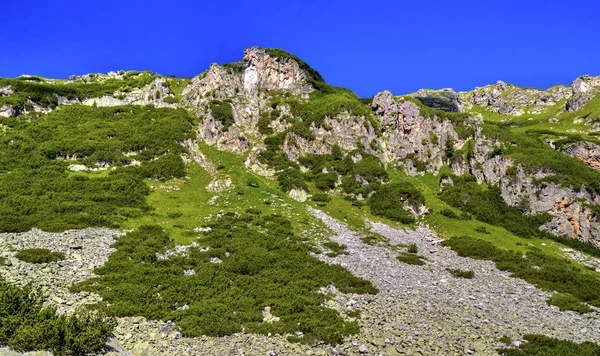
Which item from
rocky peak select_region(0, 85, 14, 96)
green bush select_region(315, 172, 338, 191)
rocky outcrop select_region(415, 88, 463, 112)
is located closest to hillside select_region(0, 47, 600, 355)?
green bush select_region(315, 172, 338, 191)

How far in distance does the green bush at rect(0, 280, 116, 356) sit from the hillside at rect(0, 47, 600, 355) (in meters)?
0.11

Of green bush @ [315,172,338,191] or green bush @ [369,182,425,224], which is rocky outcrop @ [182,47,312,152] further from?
green bush @ [369,182,425,224]

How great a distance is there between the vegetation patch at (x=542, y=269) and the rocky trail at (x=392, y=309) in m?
1.58

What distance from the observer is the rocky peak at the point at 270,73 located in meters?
93.7

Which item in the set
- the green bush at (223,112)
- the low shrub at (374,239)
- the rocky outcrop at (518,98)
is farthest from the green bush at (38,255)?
the rocky outcrop at (518,98)

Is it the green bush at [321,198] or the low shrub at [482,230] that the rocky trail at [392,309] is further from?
the green bush at [321,198]

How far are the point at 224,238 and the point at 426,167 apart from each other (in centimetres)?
5002

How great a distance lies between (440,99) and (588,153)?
99.3 metres

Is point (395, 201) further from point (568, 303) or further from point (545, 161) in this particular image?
point (568, 303)

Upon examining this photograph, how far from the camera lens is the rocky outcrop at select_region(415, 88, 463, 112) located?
160 m

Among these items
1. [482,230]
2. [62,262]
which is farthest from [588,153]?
[62,262]

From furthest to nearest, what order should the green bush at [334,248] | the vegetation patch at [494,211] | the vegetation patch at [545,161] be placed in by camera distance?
1. the vegetation patch at [545,161]
2. the vegetation patch at [494,211]
3. the green bush at [334,248]

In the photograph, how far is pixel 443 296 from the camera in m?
28.3

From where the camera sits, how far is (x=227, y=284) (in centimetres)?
2834
